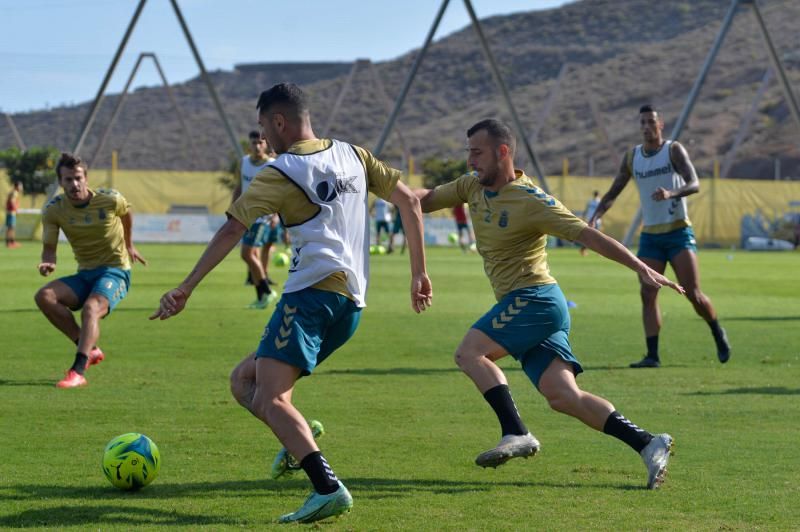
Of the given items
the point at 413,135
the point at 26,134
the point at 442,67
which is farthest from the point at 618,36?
the point at 26,134

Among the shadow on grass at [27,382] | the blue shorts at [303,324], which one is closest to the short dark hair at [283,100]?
the blue shorts at [303,324]

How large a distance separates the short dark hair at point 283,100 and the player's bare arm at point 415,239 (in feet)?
2.26

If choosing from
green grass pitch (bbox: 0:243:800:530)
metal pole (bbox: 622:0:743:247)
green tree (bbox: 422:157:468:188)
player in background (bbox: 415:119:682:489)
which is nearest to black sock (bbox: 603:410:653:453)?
player in background (bbox: 415:119:682:489)

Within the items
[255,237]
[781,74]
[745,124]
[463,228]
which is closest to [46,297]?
[255,237]

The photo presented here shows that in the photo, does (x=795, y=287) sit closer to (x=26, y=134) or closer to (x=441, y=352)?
(x=441, y=352)

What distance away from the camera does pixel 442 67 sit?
490 ft

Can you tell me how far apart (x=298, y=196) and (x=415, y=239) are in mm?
713

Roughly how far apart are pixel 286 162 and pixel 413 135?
11650 centimetres

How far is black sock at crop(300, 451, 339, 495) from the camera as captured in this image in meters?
5.63

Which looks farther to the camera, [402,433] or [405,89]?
[405,89]

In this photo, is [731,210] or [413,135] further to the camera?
[413,135]

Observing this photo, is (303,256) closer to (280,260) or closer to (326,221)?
(326,221)

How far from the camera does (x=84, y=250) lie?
35.8 feet

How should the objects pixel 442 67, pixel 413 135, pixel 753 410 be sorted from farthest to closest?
pixel 442 67, pixel 413 135, pixel 753 410
